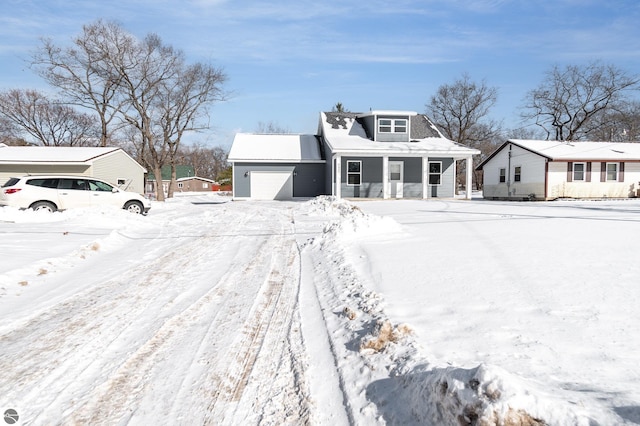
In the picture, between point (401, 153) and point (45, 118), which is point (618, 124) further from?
point (45, 118)

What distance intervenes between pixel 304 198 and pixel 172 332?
71.1ft

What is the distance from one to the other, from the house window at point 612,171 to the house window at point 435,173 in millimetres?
10049

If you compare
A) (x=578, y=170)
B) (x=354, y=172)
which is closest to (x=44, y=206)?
(x=354, y=172)

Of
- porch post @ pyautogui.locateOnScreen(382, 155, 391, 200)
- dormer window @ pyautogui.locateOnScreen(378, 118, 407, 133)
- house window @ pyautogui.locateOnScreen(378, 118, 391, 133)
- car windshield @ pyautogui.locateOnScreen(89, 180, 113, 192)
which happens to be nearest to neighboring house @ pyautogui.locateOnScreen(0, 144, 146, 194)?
car windshield @ pyautogui.locateOnScreen(89, 180, 113, 192)

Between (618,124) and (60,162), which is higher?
(618,124)

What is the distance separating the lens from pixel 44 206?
13227mm

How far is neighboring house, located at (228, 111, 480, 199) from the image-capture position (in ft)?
73.5

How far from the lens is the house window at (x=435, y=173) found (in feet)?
78.3

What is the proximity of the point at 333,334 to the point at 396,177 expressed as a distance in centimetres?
2066

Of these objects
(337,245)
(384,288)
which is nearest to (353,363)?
(384,288)

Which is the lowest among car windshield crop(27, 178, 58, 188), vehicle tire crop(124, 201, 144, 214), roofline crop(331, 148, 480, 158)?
vehicle tire crop(124, 201, 144, 214)

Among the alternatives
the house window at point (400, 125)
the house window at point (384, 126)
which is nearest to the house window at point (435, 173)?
the house window at point (400, 125)

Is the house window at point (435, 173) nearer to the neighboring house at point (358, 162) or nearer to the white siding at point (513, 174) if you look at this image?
the neighboring house at point (358, 162)

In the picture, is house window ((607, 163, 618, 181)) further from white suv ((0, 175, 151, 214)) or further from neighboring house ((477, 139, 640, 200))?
white suv ((0, 175, 151, 214))
